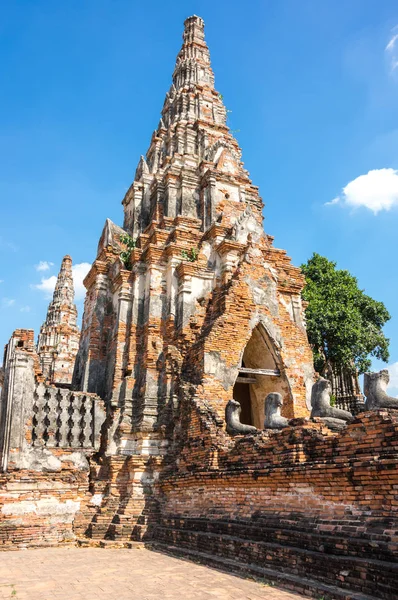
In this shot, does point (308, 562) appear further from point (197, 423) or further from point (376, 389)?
point (197, 423)

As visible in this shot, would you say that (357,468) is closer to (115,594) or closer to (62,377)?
(115,594)

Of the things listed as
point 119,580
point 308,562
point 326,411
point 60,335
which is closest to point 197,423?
point 326,411

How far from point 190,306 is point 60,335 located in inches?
754

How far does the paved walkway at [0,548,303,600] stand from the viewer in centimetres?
632

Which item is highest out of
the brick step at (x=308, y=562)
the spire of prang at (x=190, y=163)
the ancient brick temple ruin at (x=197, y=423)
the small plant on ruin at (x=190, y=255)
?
the spire of prang at (x=190, y=163)

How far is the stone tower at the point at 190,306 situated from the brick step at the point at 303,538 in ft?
8.15

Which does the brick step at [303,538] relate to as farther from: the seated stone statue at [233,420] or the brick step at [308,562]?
the seated stone statue at [233,420]

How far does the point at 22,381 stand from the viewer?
1180 centimetres

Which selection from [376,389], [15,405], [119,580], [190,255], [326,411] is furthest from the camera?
[190,255]

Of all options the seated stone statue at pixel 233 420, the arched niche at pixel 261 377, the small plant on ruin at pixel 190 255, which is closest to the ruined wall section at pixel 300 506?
the seated stone statue at pixel 233 420

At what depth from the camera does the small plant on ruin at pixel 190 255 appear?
47.5 ft

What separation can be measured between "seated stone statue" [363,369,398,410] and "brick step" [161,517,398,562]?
6.28 ft

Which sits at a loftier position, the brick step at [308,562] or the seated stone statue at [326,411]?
the seated stone statue at [326,411]

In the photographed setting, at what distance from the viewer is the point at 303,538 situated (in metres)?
6.83
